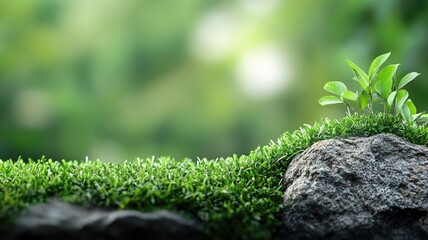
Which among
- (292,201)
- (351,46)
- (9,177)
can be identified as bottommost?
(292,201)

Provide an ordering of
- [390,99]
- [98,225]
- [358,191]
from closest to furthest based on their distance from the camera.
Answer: [98,225], [358,191], [390,99]

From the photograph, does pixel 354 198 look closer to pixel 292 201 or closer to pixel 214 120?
pixel 292 201

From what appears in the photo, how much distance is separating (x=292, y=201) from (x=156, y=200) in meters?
0.64

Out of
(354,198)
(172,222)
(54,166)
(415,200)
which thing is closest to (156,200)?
(172,222)

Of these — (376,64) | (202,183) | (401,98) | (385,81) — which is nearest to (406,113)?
(401,98)

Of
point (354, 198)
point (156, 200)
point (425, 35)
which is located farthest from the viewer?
point (425, 35)

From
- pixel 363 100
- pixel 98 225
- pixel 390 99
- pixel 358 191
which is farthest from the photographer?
pixel 363 100

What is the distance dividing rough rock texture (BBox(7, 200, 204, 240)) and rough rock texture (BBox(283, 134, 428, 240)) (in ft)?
1.78

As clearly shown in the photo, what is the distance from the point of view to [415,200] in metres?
2.54

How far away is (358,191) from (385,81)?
850 mm

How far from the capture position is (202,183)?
2545mm

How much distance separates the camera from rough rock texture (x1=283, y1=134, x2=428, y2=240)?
2.38m

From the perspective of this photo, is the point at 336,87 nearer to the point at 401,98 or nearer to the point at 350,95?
the point at 350,95

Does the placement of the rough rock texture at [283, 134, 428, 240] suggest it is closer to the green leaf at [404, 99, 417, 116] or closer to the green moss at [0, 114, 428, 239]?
the green moss at [0, 114, 428, 239]
